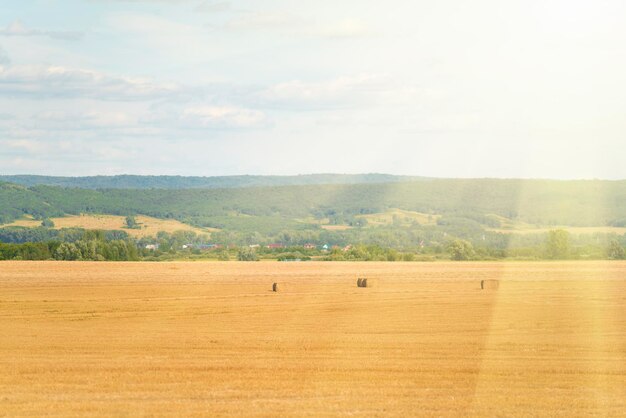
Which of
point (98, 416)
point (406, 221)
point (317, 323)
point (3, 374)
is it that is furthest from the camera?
point (406, 221)

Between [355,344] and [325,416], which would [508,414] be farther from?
[355,344]

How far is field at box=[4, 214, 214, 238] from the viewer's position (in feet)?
513

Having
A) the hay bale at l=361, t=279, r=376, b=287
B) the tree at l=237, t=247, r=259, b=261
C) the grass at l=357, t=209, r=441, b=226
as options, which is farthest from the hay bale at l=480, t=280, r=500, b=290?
the grass at l=357, t=209, r=441, b=226

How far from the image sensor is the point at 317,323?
28.5m

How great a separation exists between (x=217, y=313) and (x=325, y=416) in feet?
60.6

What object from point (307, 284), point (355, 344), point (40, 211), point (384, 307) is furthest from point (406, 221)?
point (355, 344)

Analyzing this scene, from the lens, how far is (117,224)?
166 m

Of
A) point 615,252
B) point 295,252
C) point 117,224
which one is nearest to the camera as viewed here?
point 615,252

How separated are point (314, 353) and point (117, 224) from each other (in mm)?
148753

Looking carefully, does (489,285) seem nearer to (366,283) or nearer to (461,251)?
(366,283)

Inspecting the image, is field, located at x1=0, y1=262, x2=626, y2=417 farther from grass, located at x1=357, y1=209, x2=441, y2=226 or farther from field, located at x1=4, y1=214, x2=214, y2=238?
grass, located at x1=357, y1=209, x2=441, y2=226

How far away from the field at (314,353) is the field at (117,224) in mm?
114087

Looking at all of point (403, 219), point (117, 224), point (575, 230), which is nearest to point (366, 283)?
point (575, 230)

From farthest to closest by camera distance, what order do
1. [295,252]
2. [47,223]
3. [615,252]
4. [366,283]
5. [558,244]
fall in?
[47,223]
[295,252]
[558,244]
[615,252]
[366,283]
